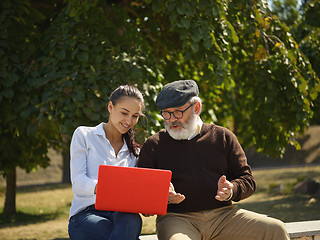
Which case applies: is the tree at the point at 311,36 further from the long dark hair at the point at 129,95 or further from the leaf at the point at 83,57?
the long dark hair at the point at 129,95

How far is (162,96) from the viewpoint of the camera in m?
2.86

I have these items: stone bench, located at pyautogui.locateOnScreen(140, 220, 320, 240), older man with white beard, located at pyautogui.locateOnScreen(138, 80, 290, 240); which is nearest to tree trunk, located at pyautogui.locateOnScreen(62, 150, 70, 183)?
stone bench, located at pyautogui.locateOnScreen(140, 220, 320, 240)

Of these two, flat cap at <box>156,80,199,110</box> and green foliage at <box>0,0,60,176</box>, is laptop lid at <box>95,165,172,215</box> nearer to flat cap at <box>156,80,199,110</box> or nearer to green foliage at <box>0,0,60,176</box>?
flat cap at <box>156,80,199,110</box>

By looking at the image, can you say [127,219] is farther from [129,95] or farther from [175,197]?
[129,95]

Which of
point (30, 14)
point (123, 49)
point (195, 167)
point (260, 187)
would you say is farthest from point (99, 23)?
point (260, 187)

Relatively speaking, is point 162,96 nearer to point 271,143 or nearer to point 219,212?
point 219,212

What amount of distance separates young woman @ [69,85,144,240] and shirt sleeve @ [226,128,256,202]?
2.00ft

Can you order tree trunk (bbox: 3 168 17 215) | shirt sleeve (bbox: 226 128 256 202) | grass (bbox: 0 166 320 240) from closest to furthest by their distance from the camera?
shirt sleeve (bbox: 226 128 256 202)
grass (bbox: 0 166 320 240)
tree trunk (bbox: 3 168 17 215)

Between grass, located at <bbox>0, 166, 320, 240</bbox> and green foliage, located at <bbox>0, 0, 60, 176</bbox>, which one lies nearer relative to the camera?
green foliage, located at <bbox>0, 0, 60, 176</bbox>

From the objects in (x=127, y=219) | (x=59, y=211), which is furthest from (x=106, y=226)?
(x=59, y=211)

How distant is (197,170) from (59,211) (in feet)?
22.5

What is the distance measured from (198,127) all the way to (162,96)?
12.6 inches

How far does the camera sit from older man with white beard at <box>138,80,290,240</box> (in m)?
2.76

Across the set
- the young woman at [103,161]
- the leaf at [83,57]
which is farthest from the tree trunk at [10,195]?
the young woman at [103,161]
